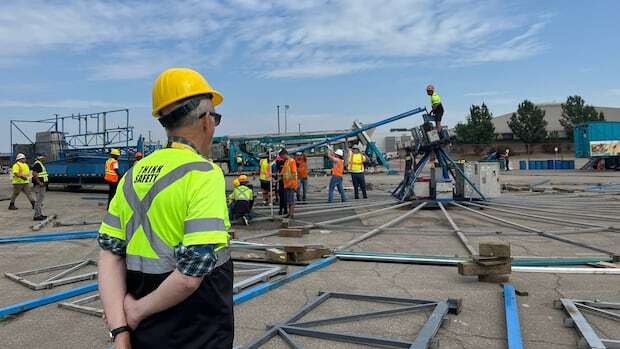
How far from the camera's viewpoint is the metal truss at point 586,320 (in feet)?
12.1

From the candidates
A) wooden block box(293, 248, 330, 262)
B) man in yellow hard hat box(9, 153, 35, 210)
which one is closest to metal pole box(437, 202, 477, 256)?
wooden block box(293, 248, 330, 262)

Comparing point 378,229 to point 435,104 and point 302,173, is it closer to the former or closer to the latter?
point 435,104

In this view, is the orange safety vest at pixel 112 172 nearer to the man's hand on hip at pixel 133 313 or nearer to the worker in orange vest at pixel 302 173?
the worker in orange vest at pixel 302 173

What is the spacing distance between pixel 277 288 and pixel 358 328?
61.0 inches

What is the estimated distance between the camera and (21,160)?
1378cm

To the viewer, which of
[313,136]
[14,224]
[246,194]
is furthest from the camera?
[313,136]

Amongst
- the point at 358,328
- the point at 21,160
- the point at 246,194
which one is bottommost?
the point at 358,328

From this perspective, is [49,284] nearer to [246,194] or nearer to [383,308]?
[383,308]

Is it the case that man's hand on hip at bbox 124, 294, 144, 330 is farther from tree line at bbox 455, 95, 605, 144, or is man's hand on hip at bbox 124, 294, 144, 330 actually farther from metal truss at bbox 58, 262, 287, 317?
tree line at bbox 455, 95, 605, 144

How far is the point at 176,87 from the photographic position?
196 centimetres

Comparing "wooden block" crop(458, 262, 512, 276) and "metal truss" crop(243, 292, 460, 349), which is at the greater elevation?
"wooden block" crop(458, 262, 512, 276)

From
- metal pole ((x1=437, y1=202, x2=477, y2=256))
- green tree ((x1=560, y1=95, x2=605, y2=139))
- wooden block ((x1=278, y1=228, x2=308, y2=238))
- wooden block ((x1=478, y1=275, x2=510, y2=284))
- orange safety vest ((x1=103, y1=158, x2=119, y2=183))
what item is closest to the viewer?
wooden block ((x1=478, y1=275, x2=510, y2=284))

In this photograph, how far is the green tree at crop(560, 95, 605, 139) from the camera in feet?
214

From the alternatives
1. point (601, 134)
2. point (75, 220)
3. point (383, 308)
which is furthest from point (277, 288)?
point (601, 134)
